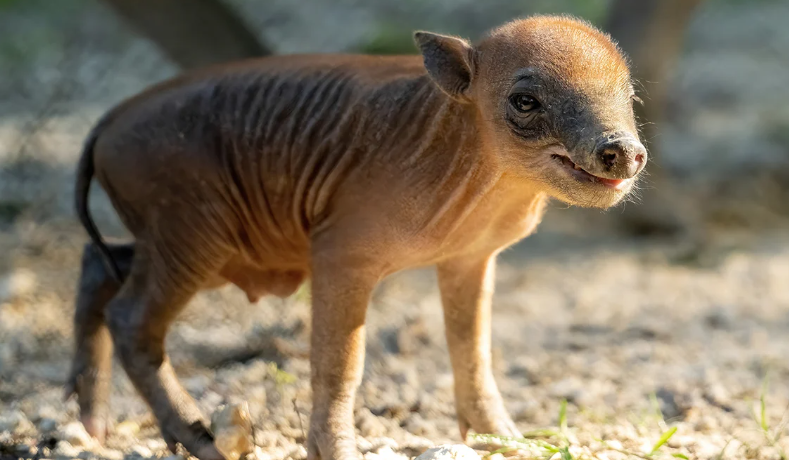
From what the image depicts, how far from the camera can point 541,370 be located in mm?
6219

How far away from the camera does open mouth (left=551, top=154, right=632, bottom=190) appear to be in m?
3.65

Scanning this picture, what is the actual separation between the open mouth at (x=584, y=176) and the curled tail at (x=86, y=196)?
235 centimetres

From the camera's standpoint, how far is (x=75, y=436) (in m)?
4.66

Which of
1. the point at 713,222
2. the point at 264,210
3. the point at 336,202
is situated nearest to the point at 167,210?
Answer: the point at 264,210

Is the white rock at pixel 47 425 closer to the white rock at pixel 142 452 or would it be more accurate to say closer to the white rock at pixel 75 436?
the white rock at pixel 75 436

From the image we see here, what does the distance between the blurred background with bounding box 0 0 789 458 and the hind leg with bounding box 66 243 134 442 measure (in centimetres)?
20

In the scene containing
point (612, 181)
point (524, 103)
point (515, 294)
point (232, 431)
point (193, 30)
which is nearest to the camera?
point (612, 181)

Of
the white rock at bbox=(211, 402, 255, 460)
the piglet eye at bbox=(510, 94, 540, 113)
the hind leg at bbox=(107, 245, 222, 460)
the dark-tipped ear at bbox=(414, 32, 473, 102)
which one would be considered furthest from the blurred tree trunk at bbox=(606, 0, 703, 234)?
the white rock at bbox=(211, 402, 255, 460)

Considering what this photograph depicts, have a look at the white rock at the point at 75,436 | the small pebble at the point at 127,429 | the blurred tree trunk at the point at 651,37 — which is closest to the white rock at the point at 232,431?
the white rock at the point at 75,436

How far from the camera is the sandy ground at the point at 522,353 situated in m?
4.91

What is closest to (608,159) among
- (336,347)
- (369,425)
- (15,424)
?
(336,347)

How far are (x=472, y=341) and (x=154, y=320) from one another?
143cm

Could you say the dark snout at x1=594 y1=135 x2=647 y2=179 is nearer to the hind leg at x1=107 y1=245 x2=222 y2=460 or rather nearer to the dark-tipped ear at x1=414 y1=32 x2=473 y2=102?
the dark-tipped ear at x1=414 y1=32 x2=473 y2=102

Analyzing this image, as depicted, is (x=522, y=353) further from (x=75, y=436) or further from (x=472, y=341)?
(x=75, y=436)
